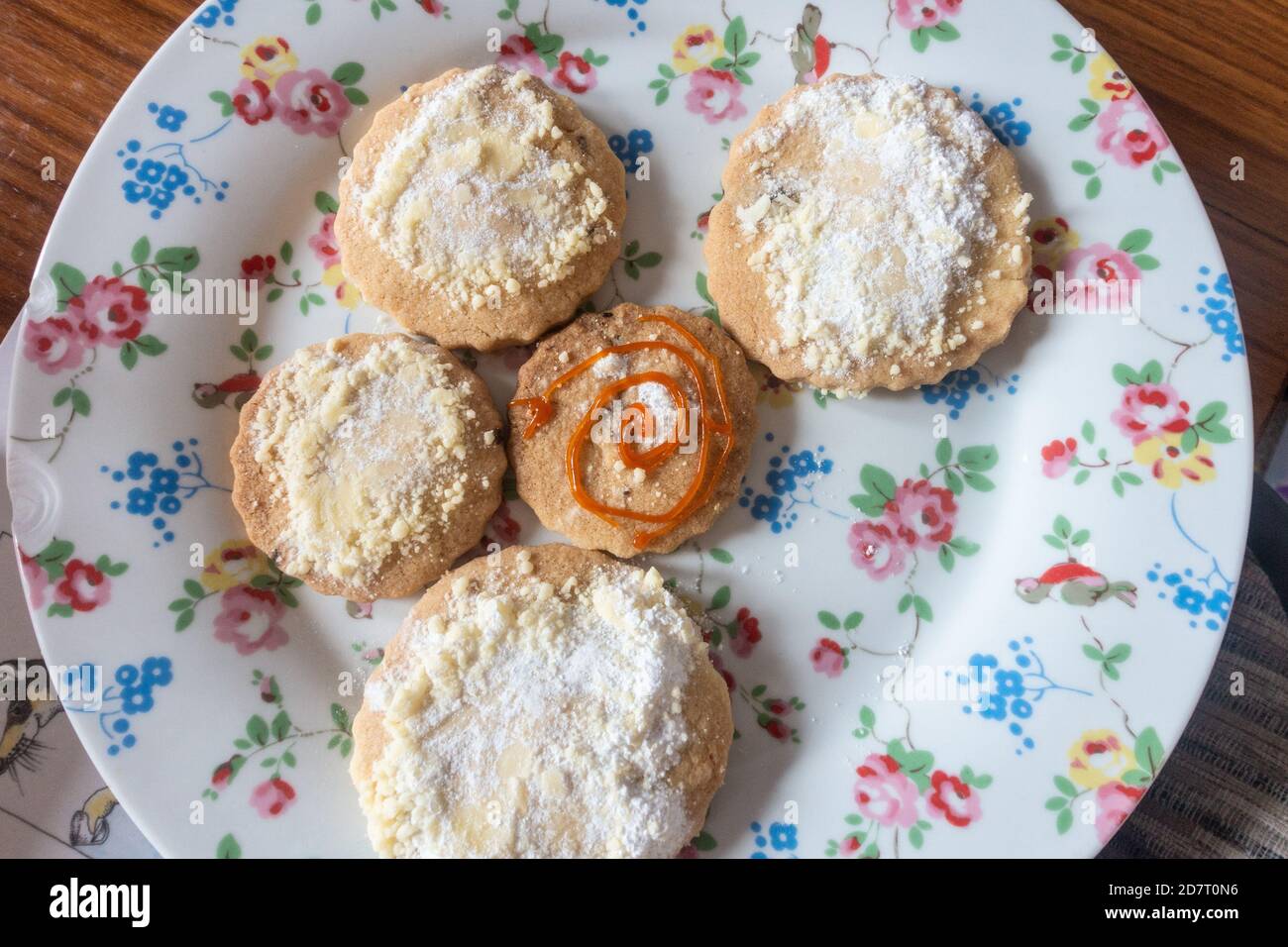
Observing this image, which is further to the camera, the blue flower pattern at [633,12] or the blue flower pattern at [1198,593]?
the blue flower pattern at [633,12]

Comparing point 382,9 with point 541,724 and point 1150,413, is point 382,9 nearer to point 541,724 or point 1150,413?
point 541,724

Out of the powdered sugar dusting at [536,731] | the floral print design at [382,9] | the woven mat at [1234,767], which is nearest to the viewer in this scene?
the powdered sugar dusting at [536,731]

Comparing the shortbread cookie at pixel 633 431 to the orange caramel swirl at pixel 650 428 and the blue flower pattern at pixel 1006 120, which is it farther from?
the blue flower pattern at pixel 1006 120

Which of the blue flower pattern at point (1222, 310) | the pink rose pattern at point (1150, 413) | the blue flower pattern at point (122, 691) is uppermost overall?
the blue flower pattern at point (1222, 310)

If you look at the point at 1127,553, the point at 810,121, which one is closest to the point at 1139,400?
the point at 1127,553

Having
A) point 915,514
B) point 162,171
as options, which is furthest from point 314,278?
point 915,514

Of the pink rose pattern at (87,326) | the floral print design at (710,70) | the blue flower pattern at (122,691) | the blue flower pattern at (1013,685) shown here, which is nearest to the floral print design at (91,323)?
the pink rose pattern at (87,326)
